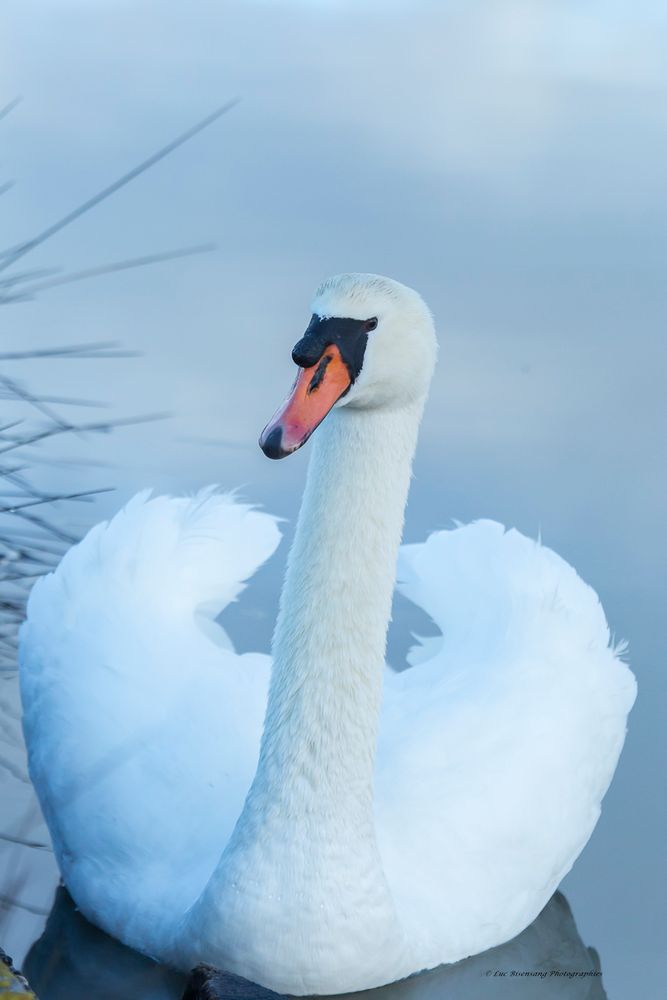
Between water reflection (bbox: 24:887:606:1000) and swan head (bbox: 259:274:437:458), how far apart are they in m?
1.38

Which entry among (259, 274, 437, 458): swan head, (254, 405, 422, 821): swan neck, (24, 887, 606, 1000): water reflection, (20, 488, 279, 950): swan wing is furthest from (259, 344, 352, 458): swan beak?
(24, 887, 606, 1000): water reflection

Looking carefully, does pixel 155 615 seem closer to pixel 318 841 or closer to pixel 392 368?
pixel 318 841

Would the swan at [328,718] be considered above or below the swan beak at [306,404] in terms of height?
below

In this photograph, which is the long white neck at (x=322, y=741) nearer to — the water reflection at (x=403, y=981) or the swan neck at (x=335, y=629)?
the swan neck at (x=335, y=629)

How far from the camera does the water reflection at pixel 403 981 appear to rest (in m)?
3.65

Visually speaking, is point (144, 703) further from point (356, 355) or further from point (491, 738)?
point (356, 355)

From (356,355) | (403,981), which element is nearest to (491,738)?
(403,981)

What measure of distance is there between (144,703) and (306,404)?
1.39 meters

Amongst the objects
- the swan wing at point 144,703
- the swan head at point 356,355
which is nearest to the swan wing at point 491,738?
the swan wing at point 144,703

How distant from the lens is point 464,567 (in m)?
4.91

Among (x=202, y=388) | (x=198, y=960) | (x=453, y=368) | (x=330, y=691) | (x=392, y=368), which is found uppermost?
(x=453, y=368)

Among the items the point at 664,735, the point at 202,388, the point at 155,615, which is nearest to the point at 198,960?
the point at 155,615

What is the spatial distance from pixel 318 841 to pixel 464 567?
156 centimetres

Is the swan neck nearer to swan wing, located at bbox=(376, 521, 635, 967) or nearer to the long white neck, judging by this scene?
the long white neck
